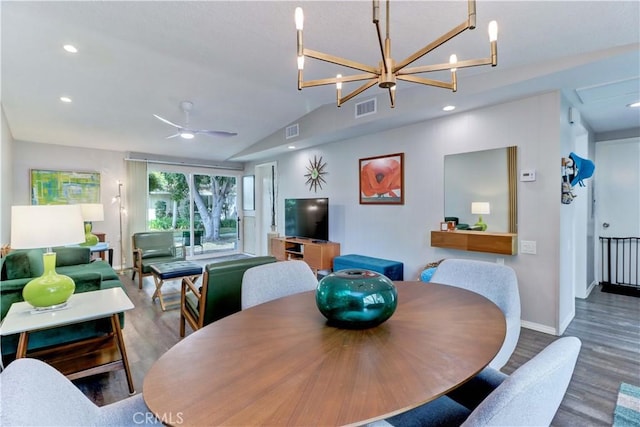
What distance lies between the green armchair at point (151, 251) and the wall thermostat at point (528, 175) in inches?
200

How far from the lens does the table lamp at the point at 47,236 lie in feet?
6.27

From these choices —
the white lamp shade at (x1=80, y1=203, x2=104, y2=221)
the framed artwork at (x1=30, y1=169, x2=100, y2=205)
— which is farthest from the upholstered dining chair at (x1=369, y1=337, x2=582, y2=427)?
the framed artwork at (x1=30, y1=169, x2=100, y2=205)

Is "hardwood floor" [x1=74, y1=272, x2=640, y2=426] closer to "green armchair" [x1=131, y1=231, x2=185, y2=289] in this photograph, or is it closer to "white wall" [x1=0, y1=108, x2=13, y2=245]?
"green armchair" [x1=131, y1=231, x2=185, y2=289]

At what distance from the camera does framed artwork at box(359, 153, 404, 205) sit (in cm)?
436

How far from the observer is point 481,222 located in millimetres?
3541

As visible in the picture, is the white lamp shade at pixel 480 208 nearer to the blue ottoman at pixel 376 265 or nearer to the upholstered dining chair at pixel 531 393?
the blue ottoman at pixel 376 265

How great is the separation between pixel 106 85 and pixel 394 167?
398cm

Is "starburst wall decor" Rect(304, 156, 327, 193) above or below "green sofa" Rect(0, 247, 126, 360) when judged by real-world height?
above

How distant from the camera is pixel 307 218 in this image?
5633 millimetres

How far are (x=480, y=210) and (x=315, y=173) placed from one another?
3.07 meters

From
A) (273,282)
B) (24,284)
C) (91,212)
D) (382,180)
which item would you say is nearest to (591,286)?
(382,180)

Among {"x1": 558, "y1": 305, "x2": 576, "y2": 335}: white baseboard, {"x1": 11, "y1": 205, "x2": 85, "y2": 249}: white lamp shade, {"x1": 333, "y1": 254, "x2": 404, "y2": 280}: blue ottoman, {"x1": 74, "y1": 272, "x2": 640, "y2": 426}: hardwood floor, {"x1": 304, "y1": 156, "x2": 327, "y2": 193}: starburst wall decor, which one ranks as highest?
{"x1": 304, "y1": 156, "x2": 327, "y2": 193}: starburst wall decor

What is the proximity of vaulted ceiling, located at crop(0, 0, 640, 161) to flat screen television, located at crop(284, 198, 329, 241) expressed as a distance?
1493 mm

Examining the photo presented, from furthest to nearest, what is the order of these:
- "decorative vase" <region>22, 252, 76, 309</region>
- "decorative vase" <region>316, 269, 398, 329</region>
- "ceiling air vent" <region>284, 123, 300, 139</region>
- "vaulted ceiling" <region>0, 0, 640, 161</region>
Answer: "ceiling air vent" <region>284, 123, 300, 139</region>
"vaulted ceiling" <region>0, 0, 640, 161</region>
"decorative vase" <region>22, 252, 76, 309</region>
"decorative vase" <region>316, 269, 398, 329</region>
